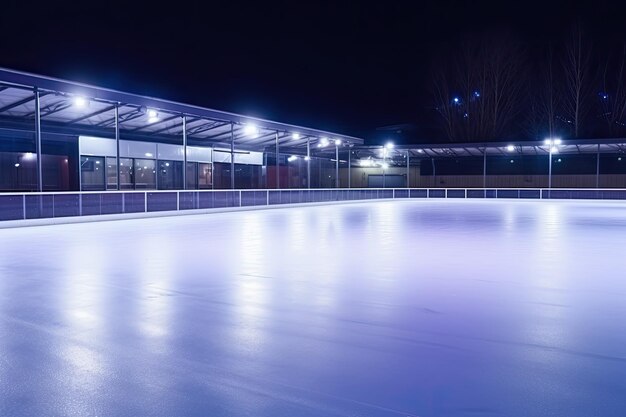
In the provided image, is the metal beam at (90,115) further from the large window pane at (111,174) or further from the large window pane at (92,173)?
the large window pane at (111,174)

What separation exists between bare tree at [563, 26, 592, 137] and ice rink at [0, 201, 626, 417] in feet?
113

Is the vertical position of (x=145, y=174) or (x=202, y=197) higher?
(x=145, y=174)

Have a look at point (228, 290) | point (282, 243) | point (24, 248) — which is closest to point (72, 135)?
point (24, 248)

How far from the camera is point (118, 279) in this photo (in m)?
5.79

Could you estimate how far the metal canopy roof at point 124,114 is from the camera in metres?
13.3

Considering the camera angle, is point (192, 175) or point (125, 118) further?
point (192, 175)

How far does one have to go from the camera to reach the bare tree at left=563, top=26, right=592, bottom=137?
1433 inches

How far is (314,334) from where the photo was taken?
3639 millimetres

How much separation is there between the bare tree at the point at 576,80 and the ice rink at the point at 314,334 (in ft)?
113

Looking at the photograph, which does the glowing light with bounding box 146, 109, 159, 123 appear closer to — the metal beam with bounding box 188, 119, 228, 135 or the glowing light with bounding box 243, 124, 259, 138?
the metal beam with bounding box 188, 119, 228, 135

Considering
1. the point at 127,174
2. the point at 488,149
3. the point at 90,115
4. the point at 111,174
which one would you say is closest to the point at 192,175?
the point at 127,174

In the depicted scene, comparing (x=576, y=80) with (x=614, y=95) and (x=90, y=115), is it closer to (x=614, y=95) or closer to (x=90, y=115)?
(x=614, y=95)

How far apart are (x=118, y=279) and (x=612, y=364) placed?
4911 mm

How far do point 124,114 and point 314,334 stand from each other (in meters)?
16.9
